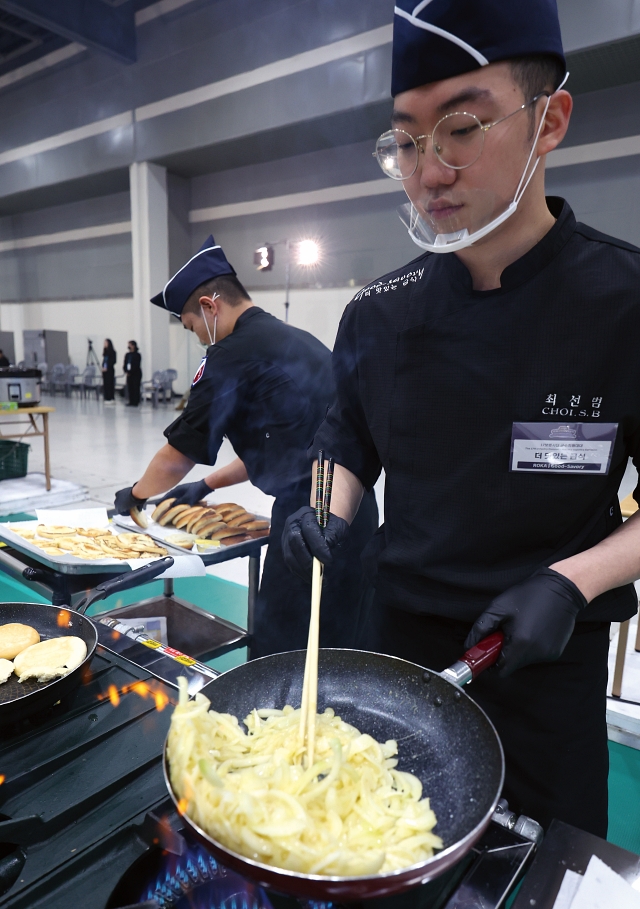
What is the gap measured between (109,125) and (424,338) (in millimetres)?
13286

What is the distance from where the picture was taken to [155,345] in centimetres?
1255

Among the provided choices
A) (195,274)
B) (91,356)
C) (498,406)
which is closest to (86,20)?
(91,356)

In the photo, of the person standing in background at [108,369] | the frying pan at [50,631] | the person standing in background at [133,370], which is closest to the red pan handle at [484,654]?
the frying pan at [50,631]

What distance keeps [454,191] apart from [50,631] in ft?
3.72

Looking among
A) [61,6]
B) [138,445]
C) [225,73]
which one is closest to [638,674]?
[138,445]

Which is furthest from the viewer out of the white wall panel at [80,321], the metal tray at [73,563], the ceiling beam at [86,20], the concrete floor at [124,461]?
the white wall panel at [80,321]

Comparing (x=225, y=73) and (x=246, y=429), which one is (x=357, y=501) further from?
(x=225, y=73)

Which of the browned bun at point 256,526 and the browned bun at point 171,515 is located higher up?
the browned bun at point 171,515

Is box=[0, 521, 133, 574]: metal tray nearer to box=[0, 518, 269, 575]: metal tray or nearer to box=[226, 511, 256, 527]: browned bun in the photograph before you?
box=[0, 518, 269, 575]: metal tray

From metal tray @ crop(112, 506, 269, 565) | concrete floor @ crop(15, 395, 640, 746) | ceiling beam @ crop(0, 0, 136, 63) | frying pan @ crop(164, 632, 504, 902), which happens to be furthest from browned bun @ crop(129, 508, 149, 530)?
ceiling beam @ crop(0, 0, 136, 63)

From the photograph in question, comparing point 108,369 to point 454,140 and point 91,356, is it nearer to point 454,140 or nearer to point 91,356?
point 91,356

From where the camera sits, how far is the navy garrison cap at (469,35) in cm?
85

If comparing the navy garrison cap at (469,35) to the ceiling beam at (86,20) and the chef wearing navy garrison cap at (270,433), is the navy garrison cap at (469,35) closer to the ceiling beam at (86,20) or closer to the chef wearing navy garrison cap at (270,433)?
the chef wearing navy garrison cap at (270,433)

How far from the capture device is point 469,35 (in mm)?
846
